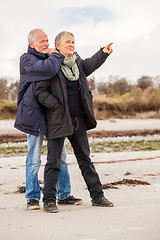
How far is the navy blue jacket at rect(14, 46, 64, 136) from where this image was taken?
3.99 meters

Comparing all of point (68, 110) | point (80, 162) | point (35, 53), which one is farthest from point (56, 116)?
point (35, 53)

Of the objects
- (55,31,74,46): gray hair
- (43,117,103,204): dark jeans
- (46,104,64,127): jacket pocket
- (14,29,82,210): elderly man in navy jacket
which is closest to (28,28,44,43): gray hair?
(14,29,82,210): elderly man in navy jacket

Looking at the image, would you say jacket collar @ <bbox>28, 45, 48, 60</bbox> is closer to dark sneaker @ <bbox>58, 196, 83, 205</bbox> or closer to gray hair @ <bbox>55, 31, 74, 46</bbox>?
gray hair @ <bbox>55, 31, 74, 46</bbox>

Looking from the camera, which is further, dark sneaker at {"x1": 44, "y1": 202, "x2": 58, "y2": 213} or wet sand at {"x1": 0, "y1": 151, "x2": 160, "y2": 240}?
dark sneaker at {"x1": 44, "y1": 202, "x2": 58, "y2": 213}

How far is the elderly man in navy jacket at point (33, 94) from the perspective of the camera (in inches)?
158

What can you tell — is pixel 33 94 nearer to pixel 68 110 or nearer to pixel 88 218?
pixel 68 110

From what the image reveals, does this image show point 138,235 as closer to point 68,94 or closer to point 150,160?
point 68,94

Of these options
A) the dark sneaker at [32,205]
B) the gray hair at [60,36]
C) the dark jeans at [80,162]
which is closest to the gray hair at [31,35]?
the gray hair at [60,36]

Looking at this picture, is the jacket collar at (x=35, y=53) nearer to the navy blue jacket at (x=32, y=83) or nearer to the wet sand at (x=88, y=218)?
the navy blue jacket at (x=32, y=83)

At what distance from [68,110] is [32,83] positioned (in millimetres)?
442

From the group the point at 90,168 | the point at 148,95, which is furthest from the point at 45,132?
the point at 148,95

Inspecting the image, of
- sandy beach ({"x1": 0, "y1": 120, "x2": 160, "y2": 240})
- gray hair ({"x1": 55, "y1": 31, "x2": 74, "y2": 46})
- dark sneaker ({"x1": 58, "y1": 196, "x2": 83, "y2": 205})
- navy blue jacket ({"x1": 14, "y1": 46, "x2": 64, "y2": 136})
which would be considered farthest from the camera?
dark sneaker ({"x1": 58, "y1": 196, "x2": 83, "y2": 205})

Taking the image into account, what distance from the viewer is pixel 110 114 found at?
29.2 meters

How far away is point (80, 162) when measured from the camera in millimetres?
4285
